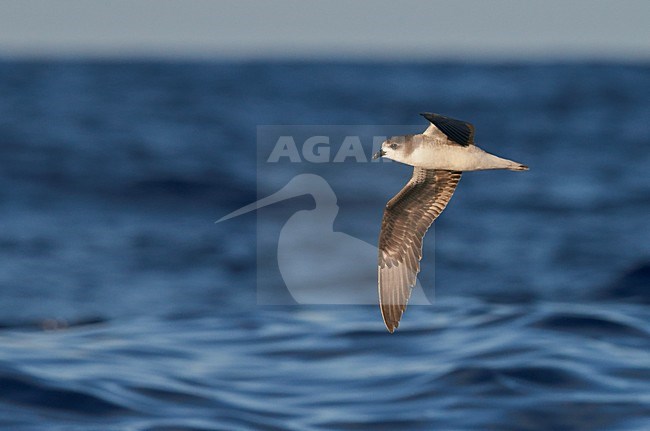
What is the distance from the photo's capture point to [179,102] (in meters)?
44.5

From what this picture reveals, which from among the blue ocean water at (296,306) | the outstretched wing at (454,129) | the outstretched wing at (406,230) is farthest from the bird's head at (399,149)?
the blue ocean water at (296,306)

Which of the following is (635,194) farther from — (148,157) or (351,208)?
(148,157)

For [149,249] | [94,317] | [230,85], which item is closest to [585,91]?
[230,85]

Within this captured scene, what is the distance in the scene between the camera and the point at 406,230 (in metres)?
9.09

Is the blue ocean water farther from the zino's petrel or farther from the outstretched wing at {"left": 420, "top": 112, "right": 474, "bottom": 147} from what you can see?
the outstretched wing at {"left": 420, "top": 112, "right": 474, "bottom": 147}

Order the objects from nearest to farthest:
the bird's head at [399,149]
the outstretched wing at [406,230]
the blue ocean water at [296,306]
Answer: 1. the bird's head at [399,149]
2. the outstretched wing at [406,230]
3. the blue ocean water at [296,306]

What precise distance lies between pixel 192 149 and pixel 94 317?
53.6 ft

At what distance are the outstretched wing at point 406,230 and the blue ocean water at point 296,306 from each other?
2.13 m

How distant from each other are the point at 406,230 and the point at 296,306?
682 cm

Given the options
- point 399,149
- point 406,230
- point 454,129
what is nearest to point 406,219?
point 406,230

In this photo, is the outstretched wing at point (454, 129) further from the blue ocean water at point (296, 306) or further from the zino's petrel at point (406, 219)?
the blue ocean water at point (296, 306)

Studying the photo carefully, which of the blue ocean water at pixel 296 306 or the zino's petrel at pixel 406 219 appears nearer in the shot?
the zino's petrel at pixel 406 219

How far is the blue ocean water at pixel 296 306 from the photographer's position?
11.1m

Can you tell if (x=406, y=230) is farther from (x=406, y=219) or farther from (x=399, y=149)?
(x=399, y=149)
